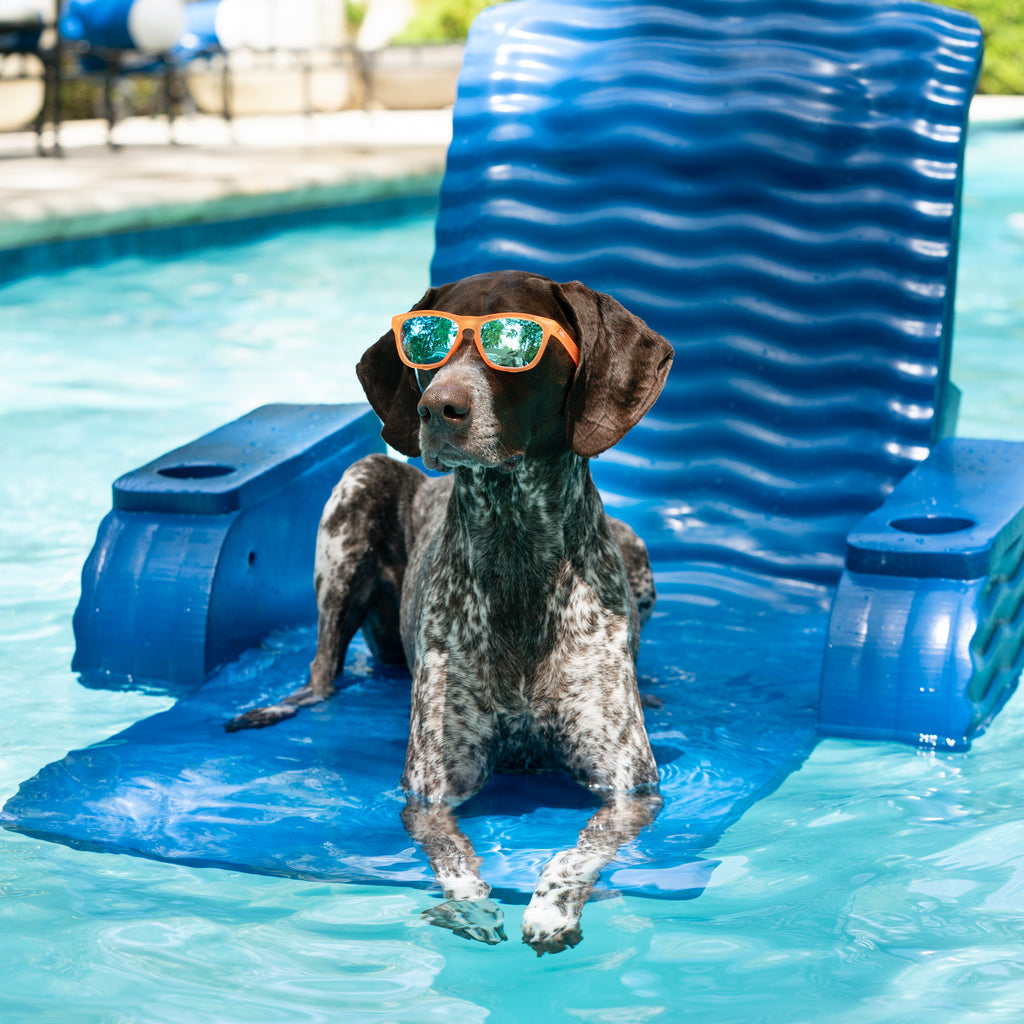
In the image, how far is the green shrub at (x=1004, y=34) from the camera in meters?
25.2

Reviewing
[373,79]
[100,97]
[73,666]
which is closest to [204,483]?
[73,666]

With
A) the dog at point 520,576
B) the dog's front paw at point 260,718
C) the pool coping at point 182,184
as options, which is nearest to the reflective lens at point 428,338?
the dog at point 520,576

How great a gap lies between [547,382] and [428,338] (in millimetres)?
251

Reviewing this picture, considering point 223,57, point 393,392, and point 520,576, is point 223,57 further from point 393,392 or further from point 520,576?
point 520,576

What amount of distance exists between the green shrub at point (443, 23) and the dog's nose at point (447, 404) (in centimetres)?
2362

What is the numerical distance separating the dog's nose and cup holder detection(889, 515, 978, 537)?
150cm

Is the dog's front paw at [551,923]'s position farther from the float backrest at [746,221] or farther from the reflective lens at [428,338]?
the float backrest at [746,221]

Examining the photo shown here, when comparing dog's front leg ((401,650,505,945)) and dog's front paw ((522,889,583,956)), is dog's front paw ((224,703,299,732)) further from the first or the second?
dog's front paw ((522,889,583,956))

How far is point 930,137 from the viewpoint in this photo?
16.5 feet

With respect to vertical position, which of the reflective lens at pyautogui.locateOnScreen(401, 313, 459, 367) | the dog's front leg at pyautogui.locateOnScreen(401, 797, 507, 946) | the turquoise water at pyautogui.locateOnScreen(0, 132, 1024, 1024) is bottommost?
the turquoise water at pyautogui.locateOnScreen(0, 132, 1024, 1024)

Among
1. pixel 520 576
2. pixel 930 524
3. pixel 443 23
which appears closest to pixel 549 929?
pixel 520 576

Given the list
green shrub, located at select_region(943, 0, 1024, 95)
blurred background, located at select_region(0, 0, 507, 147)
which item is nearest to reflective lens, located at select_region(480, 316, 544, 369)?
blurred background, located at select_region(0, 0, 507, 147)

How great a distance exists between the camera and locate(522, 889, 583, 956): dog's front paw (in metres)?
2.77

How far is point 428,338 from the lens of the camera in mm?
3064
